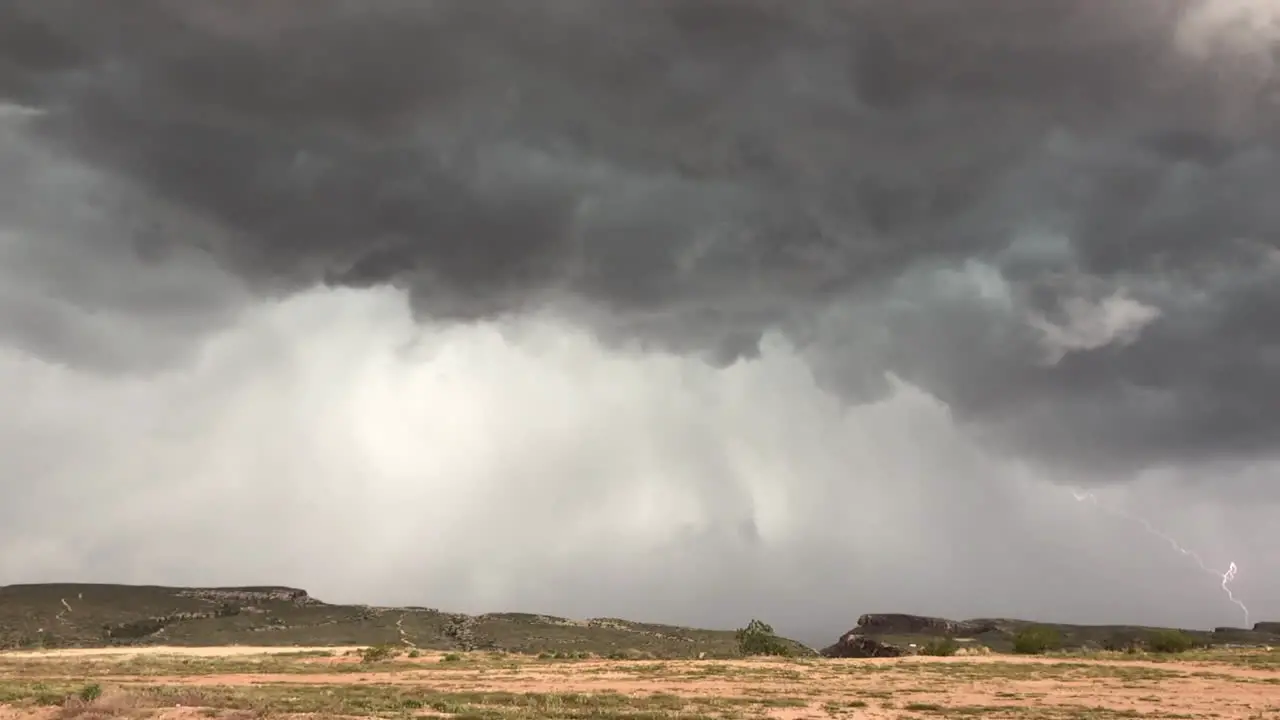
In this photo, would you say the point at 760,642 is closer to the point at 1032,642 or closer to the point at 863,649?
the point at 863,649

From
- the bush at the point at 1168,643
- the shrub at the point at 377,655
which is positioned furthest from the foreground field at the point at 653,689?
the bush at the point at 1168,643

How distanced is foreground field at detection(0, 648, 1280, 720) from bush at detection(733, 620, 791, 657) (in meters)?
45.0

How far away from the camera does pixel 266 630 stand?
178000 mm

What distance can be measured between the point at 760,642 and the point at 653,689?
8090cm

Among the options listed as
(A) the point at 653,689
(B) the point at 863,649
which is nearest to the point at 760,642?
(B) the point at 863,649

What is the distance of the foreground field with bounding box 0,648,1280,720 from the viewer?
36625mm

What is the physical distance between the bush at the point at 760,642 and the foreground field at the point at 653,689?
148 feet

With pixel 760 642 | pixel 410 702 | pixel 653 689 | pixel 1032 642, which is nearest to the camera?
pixel 410 702

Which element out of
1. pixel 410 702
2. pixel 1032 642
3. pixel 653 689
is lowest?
pixel 1032 642

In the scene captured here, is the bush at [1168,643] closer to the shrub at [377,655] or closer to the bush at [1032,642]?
the bush at [1032,642]

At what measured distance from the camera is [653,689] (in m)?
49.7

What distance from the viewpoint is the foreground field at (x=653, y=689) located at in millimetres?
36625

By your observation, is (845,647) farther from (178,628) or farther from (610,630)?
(178,628)

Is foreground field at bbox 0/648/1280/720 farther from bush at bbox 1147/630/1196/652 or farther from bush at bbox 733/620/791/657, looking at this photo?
bush at bbox 733/620/791/657
